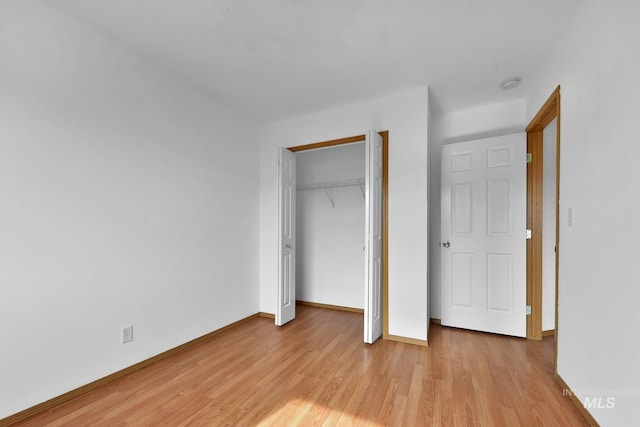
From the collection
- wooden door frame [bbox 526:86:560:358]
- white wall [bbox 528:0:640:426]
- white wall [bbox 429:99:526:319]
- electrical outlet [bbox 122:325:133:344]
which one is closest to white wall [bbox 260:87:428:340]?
white wall [bbox 429:99:526:319]

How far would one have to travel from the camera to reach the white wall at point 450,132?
9.78ft

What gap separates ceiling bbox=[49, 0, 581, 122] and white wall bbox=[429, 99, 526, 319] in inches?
9.5

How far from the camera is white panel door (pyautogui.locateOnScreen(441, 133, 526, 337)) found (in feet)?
9.18

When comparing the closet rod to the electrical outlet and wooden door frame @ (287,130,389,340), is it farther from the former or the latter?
the electrical outlet

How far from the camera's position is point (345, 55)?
2.19m

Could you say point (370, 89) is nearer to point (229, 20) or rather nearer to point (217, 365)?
point (229, 20)

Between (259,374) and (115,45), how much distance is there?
8.87ft

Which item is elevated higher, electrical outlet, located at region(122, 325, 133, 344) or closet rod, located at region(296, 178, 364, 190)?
closet rod, located at region(296, 178, 364, 190)

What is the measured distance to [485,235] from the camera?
2.92 m

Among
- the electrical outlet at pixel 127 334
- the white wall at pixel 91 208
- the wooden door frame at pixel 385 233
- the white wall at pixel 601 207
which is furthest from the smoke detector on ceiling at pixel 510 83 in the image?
the electrical outlet at pixel 127 334

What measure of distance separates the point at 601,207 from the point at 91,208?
122 inches

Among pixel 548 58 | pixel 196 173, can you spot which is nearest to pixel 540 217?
pixel 548 58

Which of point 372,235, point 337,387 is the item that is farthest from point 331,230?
point 337,387

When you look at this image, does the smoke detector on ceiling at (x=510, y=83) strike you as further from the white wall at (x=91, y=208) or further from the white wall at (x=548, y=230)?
the white wall at (x=91, y=208)
